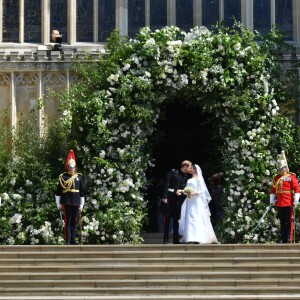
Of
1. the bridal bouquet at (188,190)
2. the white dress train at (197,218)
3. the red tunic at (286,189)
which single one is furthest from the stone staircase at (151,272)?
the bridal bouquet at (188,190)

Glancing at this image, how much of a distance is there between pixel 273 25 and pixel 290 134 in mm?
2919

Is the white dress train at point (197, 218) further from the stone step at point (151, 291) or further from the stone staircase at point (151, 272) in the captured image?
the stone step at point (151, 291)

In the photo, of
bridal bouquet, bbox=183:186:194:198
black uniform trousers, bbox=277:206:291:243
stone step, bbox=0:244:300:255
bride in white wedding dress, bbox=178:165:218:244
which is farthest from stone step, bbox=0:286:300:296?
bridal bouquet, bbox=183:186:194:198

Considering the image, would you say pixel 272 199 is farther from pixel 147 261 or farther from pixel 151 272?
pixel 151 272

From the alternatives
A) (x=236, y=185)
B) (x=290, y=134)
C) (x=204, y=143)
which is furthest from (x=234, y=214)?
(x=204, y=143)

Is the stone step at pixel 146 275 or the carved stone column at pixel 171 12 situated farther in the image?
the carved stone column at pixel 171 12

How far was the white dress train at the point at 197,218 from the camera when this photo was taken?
75.8ft

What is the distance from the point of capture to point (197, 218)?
23172 millimetres

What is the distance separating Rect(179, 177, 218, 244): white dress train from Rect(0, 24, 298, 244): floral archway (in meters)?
1.54

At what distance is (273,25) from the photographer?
26766 mm

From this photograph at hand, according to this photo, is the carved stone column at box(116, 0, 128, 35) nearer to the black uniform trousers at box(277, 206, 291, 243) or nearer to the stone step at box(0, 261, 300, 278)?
the black uniform trousers at box(277, 206, 291, 243)

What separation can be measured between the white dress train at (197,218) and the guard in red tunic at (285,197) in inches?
55.5

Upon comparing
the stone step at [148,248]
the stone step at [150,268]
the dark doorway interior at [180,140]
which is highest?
the dark doorway interior at [180,140]

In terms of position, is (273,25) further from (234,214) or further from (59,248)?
(59,248)
